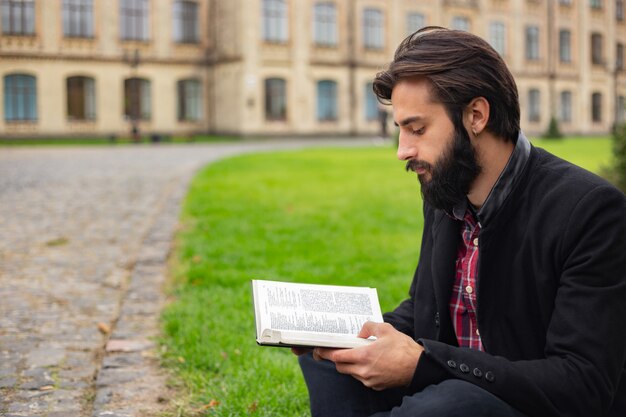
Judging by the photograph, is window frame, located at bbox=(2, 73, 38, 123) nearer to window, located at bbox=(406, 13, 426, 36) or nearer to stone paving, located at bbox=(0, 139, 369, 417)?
window, located at bbox=(406, 13, 426, 36)

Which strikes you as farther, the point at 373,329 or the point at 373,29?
the point at 373,29

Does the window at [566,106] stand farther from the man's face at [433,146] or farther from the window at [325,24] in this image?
the man's face at [433,146]

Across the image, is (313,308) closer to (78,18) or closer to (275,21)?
(275,21)

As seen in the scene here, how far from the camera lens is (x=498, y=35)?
1864 inches

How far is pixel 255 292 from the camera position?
2.77m

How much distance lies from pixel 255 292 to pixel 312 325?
0.82 ft

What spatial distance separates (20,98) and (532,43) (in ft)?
93.7

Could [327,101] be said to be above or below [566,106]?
above

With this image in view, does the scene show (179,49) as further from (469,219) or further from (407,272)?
(469,219)

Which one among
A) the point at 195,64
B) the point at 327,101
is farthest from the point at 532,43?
the point at 195,64

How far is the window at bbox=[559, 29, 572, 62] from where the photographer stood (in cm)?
4991

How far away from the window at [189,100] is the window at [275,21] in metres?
4.13

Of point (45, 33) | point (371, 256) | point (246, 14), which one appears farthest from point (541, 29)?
point (371, 256)

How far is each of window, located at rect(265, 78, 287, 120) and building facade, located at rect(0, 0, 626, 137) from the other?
46 mm
